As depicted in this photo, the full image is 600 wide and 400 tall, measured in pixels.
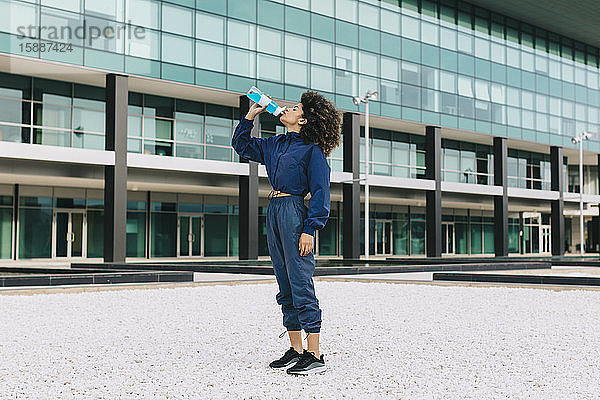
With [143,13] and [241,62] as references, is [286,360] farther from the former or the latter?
[241,62]

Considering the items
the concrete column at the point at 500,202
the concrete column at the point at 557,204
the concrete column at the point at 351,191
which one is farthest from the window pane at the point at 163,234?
the concrete column at the point at 557,204

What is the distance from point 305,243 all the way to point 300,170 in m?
0.63

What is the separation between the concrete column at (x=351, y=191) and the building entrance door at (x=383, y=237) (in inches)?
257

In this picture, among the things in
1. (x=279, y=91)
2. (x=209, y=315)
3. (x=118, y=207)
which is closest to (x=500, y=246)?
(x=279, y=91)

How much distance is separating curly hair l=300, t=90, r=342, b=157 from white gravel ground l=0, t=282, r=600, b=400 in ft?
6.07

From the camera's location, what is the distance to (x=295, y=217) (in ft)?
17.2

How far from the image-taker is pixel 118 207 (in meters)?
24.5

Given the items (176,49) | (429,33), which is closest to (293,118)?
(176,49)

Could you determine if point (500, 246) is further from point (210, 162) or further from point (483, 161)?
point (210, 162)

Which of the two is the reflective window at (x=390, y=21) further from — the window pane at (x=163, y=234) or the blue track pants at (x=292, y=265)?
the blue track pants at (x=292, y=265)

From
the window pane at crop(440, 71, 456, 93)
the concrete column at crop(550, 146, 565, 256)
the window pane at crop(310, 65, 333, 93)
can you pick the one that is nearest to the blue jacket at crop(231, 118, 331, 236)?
the window pane at crop(310, 65, 333, 93)

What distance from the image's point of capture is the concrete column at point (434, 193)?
3528 cm

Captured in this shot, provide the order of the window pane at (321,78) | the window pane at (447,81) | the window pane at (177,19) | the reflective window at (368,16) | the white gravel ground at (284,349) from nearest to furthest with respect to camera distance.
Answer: the white gravel ground at (284,349) < the window pane at (177,19) < the window pane at (321,78) < the reflective window at (368,16) < the window pane at (447,81)

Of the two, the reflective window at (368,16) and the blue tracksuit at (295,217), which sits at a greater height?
the reflective window at (368,16)
